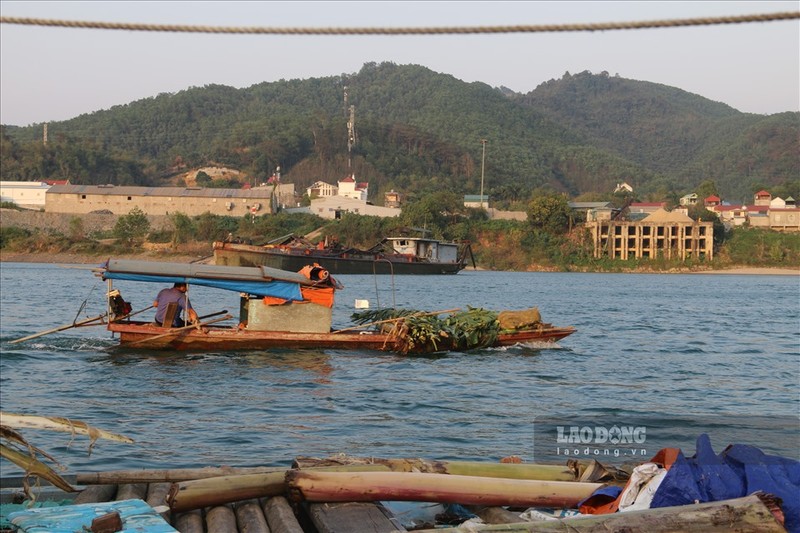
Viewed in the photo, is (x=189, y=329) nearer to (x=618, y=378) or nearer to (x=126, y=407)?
(x=126, y=407)

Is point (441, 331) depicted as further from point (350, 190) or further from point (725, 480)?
point (350, 190)

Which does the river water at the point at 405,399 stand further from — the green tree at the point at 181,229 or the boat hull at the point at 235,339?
the green tree at the point at 181,229

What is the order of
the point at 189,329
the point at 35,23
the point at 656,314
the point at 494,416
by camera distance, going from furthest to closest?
the point at 656,314 → the point at 189,329 → the point at 494,416 → the point at 35,23

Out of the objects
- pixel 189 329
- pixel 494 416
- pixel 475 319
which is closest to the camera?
pixel 494 416

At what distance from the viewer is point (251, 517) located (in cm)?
589

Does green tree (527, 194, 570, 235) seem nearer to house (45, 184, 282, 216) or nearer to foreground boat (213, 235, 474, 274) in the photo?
foreground boat (213, 235, 474, 274)

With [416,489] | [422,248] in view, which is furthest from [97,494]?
[422,248]

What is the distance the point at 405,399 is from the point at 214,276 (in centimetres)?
582

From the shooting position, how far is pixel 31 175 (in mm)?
149250

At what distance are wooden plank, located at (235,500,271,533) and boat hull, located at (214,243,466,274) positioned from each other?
52.9m

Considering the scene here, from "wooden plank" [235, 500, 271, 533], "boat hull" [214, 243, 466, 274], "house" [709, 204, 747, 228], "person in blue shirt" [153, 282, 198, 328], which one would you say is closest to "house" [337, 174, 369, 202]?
"house" [709, 204, 747, 228]

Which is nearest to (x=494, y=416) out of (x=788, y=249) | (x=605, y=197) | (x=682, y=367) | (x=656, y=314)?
(x=682, y=367)

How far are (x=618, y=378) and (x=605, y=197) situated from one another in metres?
128

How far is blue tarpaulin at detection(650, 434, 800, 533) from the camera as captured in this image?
224 inches
